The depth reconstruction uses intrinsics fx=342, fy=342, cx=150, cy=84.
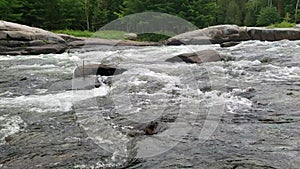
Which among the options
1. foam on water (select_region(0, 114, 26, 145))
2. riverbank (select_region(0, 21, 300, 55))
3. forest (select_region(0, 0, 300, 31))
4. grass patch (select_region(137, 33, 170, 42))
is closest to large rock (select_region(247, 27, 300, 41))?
riverbank (select_region(0, 21, 300, 55))

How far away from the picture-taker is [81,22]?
106 feet

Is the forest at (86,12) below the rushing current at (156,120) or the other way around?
the other way around

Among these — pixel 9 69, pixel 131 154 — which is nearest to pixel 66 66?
pixel 9 69

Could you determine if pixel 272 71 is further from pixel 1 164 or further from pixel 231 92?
pixel 1 164

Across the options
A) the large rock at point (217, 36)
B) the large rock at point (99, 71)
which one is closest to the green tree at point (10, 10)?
the large rock at point (217, 36)

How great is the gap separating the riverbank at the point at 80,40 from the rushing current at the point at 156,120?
27.9ft

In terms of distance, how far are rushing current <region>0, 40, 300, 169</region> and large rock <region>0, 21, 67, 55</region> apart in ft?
26.7

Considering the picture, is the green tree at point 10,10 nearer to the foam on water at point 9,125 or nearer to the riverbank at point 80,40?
the riverbank at point 80,40

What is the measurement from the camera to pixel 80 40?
68.8 feet

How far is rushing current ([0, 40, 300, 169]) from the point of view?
3.89m

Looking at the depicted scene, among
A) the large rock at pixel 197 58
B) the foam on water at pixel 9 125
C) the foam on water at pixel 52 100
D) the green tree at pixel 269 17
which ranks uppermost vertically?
the green tree at pixel 269 17

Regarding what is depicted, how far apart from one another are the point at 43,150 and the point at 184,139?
1784 mm

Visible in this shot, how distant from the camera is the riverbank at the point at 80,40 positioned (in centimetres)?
1730

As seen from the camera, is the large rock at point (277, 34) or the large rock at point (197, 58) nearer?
the large rock at point (197, 58)
